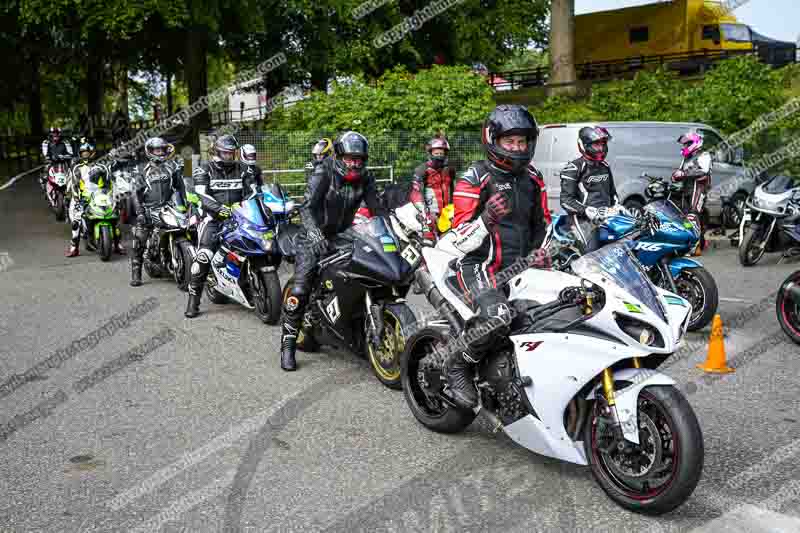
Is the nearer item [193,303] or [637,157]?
[193,303]

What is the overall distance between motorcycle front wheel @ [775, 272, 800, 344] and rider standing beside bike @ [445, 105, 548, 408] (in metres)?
3.51

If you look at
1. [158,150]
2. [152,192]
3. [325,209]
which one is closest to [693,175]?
[325,209]

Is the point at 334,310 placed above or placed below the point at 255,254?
below

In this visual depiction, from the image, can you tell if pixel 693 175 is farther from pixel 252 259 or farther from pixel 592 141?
pixel 252 259

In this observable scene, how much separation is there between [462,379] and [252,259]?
15.3 ft

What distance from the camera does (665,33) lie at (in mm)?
36094

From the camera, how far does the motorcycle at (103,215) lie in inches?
570

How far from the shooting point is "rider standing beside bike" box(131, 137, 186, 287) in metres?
12.3

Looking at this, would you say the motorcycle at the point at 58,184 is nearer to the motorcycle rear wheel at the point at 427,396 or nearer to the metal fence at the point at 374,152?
the metal fence at the point at 374,152

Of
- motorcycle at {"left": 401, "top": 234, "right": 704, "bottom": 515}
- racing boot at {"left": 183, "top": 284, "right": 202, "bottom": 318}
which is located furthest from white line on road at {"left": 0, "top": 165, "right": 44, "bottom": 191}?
motorcycle at {"left": 401, "top": 234, "right": 704, "bottom": 515}

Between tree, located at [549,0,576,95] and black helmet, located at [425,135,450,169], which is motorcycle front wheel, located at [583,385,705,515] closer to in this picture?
black helmet, located at [425,135,450,169]

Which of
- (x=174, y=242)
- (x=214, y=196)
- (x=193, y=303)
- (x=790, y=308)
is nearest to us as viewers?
(x=790, y=308)

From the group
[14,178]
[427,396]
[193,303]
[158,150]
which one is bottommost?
[193,303]

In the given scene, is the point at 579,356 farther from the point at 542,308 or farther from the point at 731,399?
the point at 731,399
